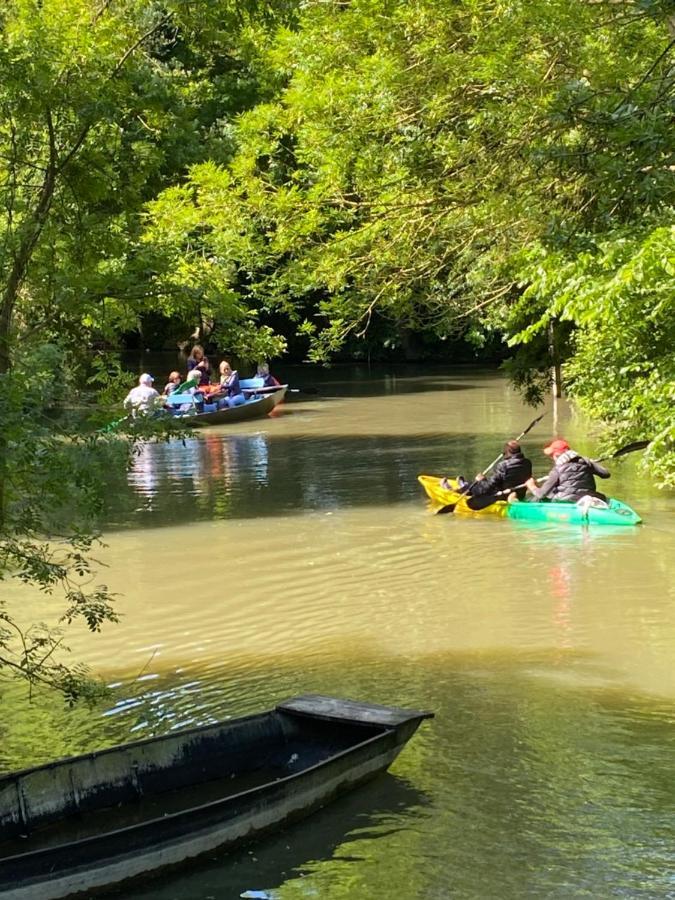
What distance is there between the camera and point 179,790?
7422mm

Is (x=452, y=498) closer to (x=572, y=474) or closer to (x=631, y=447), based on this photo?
(x=572, y=474)

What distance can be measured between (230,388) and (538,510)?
53.9ft

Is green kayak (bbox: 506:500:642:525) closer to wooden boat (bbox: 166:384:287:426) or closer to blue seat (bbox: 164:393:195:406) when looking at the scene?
wooden boat (bbox: 166:384:287:426)

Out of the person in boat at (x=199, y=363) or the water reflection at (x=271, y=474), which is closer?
the water reflection at (x=271, y=474)

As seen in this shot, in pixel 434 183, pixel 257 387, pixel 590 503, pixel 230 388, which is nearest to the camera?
pixel 590 503

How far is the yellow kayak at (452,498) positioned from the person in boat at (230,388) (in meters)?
13.7

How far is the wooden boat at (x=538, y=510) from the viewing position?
16188 millimetres

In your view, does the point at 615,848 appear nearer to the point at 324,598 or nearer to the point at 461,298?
the point at 324,598

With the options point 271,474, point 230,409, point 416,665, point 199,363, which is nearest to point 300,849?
point 416,665

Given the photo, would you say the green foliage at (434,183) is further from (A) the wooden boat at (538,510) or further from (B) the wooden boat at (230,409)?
(B) the wooden boat at (230,409)

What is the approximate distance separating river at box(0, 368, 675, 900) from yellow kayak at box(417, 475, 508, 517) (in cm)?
36

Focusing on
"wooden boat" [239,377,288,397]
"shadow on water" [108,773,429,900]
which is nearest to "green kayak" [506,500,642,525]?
"shadow on water" [108,773,429,900]

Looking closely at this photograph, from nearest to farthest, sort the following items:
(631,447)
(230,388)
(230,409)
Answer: (631,447)
(230,409)
(230,388)

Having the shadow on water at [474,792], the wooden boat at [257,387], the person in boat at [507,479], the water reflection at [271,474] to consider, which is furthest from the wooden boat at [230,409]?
the shadow on water at [474,792]
